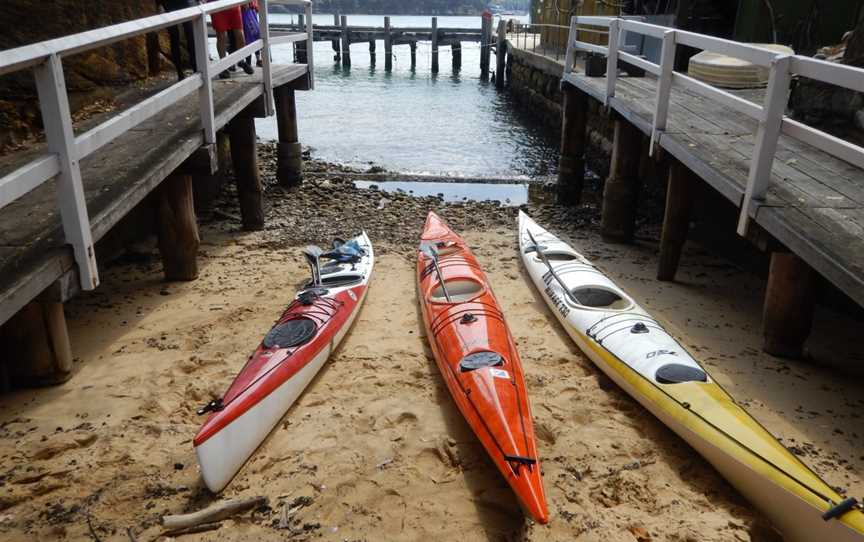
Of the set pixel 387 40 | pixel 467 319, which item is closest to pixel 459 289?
pixel 467 319

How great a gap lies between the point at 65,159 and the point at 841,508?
4247 millimetres

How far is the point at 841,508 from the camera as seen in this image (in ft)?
10.1

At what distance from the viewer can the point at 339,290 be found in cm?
604

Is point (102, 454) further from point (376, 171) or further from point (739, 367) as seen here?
point (376, 171)

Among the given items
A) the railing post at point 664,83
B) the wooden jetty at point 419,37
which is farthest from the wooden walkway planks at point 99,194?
the wooden jetty at point 419,37

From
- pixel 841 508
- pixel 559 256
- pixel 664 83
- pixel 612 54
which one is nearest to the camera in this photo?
pixel 841 508

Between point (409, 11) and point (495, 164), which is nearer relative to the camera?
point (495, 164)

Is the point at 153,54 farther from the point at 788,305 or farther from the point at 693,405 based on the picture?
the point at 788,305

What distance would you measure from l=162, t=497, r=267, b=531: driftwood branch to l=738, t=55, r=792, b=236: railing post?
3819 mm

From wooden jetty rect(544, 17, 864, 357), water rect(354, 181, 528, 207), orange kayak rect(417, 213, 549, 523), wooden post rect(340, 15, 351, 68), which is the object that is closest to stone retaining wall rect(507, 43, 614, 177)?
wooden jetty rect(544, 17, 864, 357)

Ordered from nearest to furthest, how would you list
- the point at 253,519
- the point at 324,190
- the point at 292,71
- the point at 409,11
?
the point at 253,519
the point at 292,71
the point at 324,190
the point at 409,11

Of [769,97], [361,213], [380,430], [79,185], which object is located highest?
[769,97]

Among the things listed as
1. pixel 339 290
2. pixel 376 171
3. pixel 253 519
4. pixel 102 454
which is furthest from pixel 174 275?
pixel 376 171

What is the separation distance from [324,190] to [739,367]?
7272 mm
